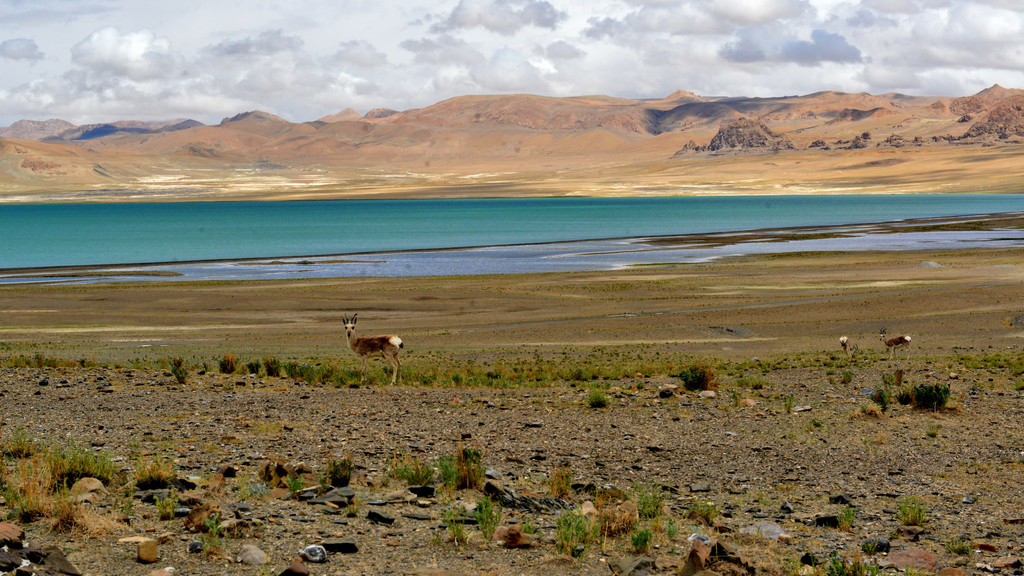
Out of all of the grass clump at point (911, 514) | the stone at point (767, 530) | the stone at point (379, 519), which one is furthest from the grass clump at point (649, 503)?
the stone at point (379, 519)

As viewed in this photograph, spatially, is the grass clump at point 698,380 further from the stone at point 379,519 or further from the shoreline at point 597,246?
the shoreline at point 597,246

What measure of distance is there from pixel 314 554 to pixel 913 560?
209 inches

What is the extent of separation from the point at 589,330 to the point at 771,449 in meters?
18.1

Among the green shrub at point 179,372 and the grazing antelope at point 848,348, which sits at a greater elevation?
the green shrub at point 179,372

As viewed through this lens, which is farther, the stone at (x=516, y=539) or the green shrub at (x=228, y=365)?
the green shrub at (x=228, y=365)

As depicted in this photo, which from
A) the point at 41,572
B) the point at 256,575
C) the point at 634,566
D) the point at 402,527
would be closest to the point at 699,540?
the point at 634,566

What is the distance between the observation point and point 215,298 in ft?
140

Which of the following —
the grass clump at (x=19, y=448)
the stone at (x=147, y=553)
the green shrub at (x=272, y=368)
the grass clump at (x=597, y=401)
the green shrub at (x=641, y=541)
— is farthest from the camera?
the green shrub at (x=272, y=368)

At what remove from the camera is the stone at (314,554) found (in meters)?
8.02

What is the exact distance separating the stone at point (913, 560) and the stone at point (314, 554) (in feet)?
16.2

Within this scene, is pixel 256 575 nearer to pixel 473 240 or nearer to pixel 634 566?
pixel 634 566

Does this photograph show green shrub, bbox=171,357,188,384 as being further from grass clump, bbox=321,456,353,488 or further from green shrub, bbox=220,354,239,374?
grass clump, bbox=321,456,353,488

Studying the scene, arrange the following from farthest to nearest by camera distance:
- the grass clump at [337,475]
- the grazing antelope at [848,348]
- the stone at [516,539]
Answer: the grazing antelope at [848,348] → the grass clump at [337,475] → the stone at [516,539]

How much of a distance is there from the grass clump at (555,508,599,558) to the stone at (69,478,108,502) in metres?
4.65
